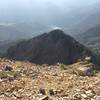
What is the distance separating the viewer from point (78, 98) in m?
18.8

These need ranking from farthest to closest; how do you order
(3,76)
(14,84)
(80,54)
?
1. (80,54)
2. (3,76)
3. (14,84)

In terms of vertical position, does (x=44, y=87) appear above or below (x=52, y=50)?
below

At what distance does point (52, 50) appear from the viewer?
177 ft

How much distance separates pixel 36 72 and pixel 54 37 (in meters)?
31.6

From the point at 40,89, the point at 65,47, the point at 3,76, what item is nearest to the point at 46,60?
the point at 65,47

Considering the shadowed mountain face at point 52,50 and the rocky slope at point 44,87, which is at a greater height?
the shadowed mountain face at point 52,50

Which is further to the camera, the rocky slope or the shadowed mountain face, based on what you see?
the shadowed mountain face

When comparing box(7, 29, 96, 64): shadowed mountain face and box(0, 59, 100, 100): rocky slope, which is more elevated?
box(7, 29, 96, 64): shadowed mountain face

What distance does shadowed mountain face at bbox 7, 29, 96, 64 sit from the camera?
4741 centimetres

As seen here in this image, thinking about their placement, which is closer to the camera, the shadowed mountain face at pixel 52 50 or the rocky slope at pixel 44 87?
the rocky slope at pixel 44 87

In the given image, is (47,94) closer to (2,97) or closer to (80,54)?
(2,97)

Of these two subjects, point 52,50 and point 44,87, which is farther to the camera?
point 52,50

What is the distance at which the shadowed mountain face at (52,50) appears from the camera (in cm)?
4741

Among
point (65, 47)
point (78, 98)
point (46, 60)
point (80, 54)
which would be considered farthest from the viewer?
point (65, 47)
